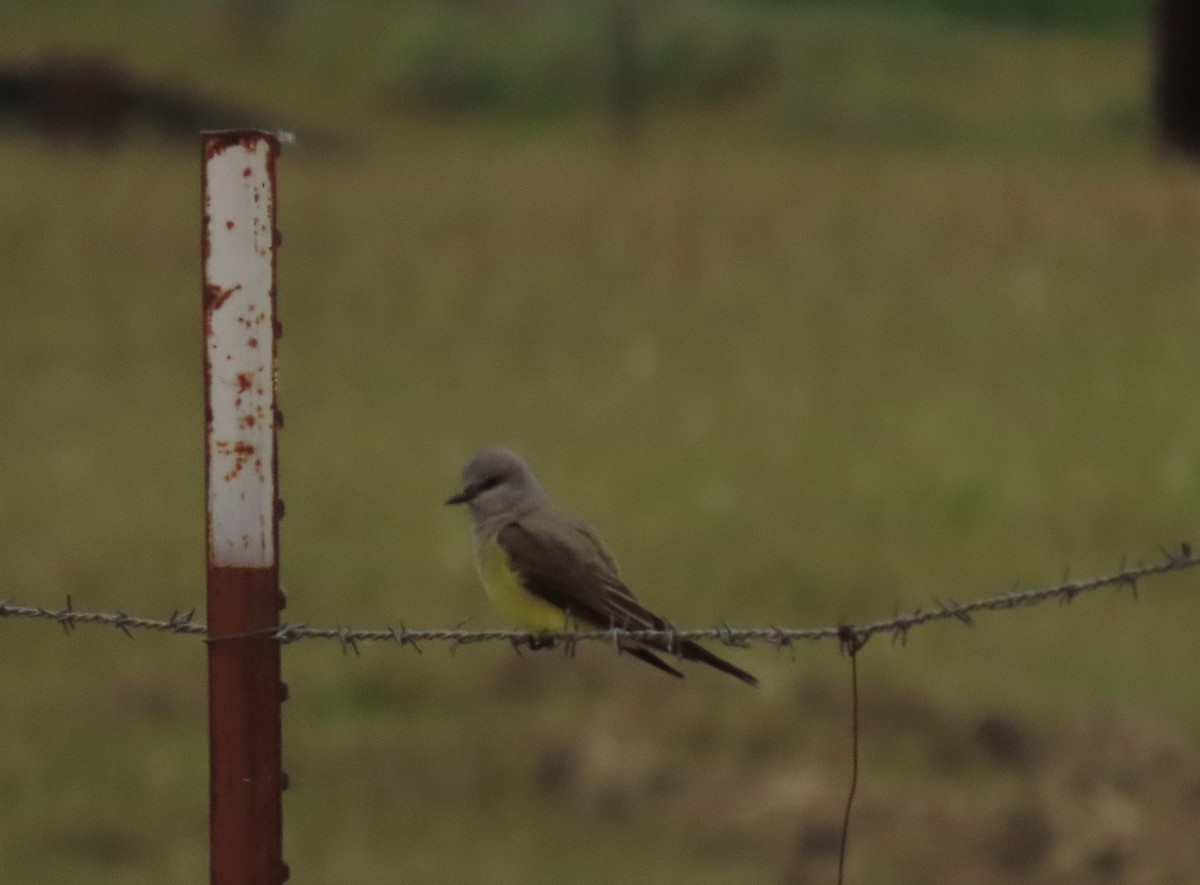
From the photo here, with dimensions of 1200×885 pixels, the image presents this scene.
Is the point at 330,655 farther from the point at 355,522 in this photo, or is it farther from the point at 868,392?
the point at 868,392

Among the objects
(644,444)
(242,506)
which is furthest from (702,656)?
(644,444)

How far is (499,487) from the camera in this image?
6.07 m

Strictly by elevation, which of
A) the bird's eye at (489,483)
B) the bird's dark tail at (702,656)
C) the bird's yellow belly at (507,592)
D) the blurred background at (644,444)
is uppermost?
the blurred background at (644,444)

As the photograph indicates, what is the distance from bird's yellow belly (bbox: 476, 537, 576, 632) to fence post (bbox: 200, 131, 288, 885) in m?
1.44

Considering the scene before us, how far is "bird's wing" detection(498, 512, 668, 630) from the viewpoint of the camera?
5.95 m

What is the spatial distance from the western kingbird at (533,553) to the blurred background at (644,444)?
6.12ft

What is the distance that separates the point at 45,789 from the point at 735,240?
1488 cm

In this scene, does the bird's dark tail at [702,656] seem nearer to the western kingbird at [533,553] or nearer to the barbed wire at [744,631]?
the barbed wire at [744,631]

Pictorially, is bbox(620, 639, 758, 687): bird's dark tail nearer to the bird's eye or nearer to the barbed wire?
the barbed wire

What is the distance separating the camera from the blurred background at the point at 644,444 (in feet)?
41.7

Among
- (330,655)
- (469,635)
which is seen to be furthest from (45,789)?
(469,635)

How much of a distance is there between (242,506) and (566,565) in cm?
148

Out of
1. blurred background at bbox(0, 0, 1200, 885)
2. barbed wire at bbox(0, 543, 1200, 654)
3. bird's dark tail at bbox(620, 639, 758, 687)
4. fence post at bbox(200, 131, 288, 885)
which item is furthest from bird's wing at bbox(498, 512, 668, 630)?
blurred background at bbox(0, 0, 1200, 885)

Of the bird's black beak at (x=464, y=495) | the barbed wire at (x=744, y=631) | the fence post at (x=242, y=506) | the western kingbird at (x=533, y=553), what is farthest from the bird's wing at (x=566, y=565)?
the fence post at (x=242, y=506)
